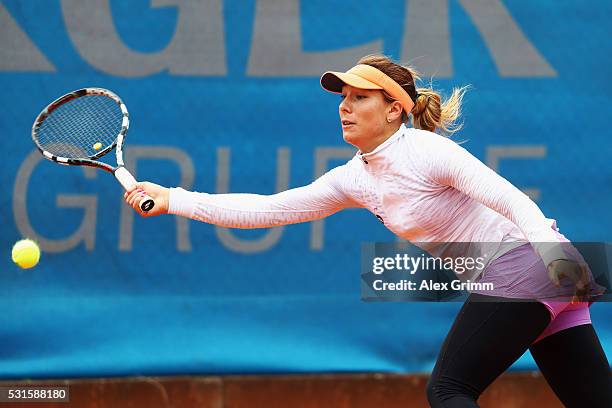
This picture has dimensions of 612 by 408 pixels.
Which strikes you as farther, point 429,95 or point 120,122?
point 120,122

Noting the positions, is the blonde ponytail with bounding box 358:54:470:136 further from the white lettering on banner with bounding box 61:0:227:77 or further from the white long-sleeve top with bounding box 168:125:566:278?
the white lettering on banner with bounding box 61:0:227:77

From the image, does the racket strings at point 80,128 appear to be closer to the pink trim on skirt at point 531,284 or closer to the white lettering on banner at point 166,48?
the white lettering on banner at point 166,48

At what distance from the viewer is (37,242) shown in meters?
4.07

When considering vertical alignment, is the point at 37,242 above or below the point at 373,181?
above

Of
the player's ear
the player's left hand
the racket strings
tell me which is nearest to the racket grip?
the racket strings

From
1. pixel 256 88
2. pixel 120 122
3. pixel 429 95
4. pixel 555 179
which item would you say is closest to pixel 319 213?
pixel 429 95

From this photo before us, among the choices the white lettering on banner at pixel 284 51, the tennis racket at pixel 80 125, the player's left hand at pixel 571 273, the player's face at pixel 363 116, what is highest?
the white lettering on banner at pixel 284 51

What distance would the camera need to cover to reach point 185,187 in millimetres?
4129

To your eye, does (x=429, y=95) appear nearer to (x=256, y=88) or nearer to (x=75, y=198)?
(x=256, y=88)

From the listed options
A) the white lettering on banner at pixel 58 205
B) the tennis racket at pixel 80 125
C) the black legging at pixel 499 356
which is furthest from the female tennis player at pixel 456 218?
the white lettering on banner at pixel 58 205

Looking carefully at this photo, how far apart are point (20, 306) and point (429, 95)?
201 cm

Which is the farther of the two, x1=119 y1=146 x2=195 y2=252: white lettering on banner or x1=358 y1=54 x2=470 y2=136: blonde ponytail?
x1=119 y1=146 x2=195 y2=252: white lettering on banner

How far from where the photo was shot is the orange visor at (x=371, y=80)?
2875mm

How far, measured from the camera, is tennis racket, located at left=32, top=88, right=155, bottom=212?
3381 millimetres
